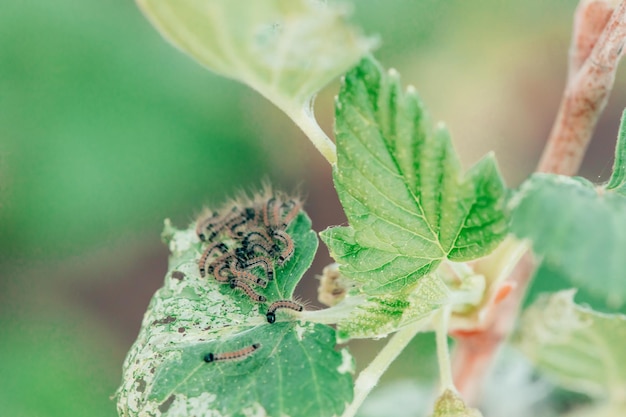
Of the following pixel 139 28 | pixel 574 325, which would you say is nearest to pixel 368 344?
pixel 139 28

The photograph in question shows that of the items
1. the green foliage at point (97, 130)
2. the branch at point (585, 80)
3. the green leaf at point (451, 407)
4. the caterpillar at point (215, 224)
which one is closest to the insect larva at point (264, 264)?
the caterpillar at point (215, 224)

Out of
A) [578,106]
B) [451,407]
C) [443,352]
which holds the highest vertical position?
[578,106]

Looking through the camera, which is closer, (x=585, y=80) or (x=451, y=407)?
(x=451, y=407)

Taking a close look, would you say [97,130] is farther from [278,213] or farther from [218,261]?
[218,261]

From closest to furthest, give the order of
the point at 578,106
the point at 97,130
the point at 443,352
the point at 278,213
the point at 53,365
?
the point at 443,352 < the point at 578,106 < the point at 278,213 < the point at 53,365 < the point at 97,130

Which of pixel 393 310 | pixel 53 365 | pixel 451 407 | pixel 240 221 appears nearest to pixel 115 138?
pixel 53 365

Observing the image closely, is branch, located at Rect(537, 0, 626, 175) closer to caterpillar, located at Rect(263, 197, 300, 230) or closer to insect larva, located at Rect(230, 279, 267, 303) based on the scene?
caterpillar, located at Rect(263, 197, 300, 230)

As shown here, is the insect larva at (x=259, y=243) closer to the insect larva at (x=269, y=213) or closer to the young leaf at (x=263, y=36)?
the insect larva at (x=269, y=213)

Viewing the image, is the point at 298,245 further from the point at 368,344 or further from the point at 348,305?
the point at 368,344
